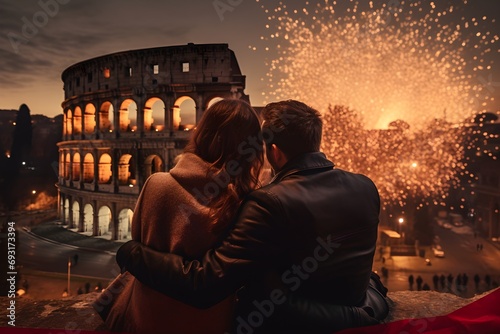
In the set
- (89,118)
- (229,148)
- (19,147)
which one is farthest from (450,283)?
(19,147)

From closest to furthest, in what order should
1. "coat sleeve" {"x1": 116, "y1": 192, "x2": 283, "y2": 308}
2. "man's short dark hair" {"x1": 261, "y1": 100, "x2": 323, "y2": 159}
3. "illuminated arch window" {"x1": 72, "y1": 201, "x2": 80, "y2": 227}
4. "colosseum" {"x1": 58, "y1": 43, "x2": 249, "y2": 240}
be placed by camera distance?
"coat sleeve" {"x1": 116, "y1": 192, "x2": 283, "y2": 308}, "man's short dark hair" {"x1": 261, "y1": 100, "x2": 323, "y2": 159}, "colosseum" {"x1": 58, "y1": 43, "x2": 249, "y2": 240}, "illuminated arch window" {"x1": 72, "y1": 201, "x2": 80, "y2": 227}

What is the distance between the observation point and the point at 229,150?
83.4 inches

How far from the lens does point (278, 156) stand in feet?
7.59

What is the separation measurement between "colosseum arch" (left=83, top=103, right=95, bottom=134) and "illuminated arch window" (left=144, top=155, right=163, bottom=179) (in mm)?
5950

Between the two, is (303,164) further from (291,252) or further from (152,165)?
(152,165)

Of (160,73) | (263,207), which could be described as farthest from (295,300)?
(160,73)

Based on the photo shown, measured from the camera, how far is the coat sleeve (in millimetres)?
1842

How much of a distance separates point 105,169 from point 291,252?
25015 mm

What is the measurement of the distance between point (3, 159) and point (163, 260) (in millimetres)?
52537

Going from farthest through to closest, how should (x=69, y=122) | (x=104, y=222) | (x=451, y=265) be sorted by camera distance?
1. (x=69, y=122)
2. (x=104, y=222)
3. (x=451, y=265)

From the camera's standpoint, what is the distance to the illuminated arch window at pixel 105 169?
24328 millimetres

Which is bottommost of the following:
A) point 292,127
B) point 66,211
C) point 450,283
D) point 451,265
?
point 451,265

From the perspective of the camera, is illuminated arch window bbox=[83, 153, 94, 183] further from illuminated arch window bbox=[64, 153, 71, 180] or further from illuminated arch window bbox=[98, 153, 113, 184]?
illuminated arch window bbox=[64, 153, 71, 180]

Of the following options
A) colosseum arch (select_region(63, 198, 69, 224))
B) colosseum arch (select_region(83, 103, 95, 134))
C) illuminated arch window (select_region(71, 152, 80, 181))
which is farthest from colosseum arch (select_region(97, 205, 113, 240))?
colosseum arch (select_region(83, 103, 95, 134))
